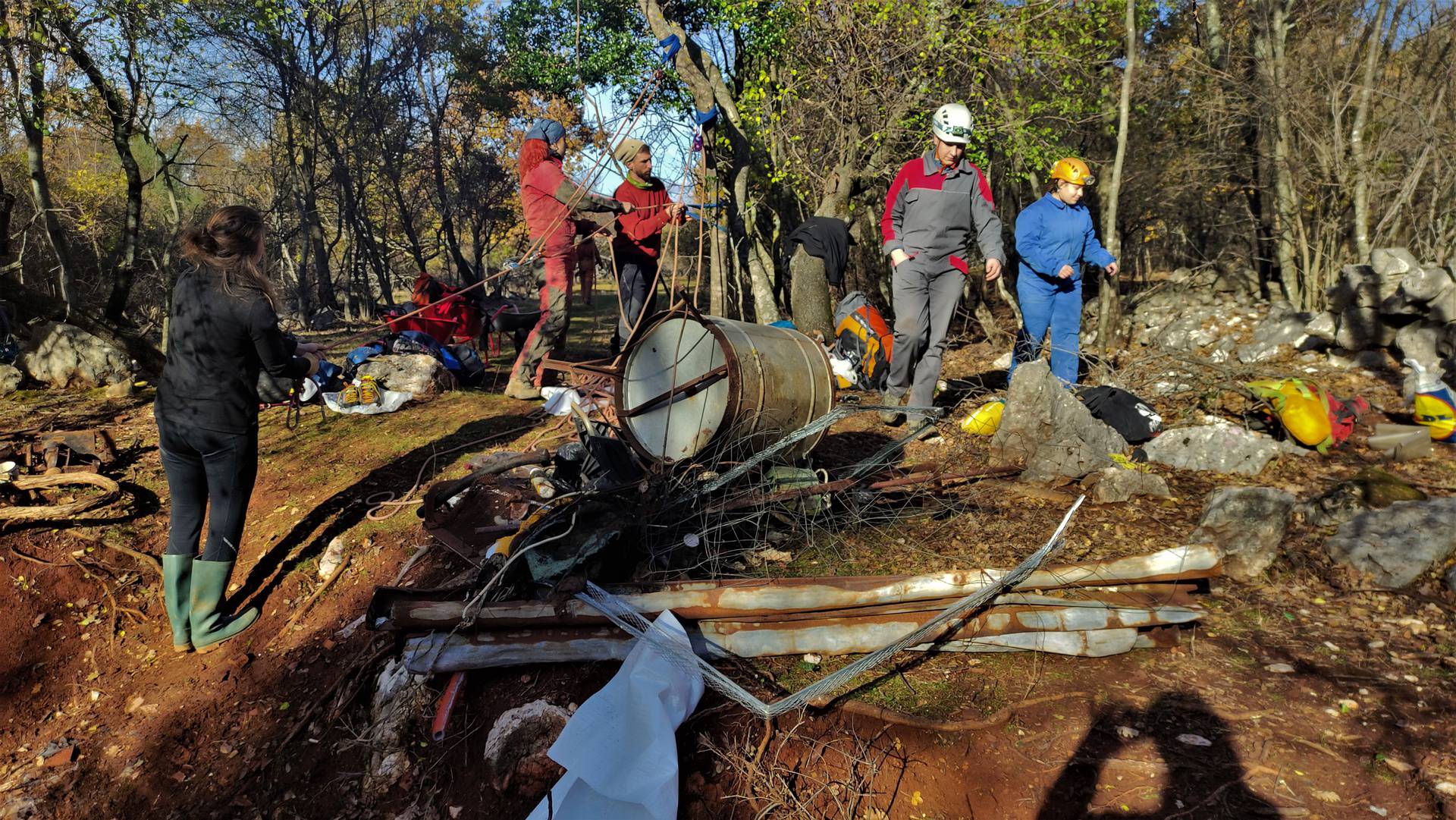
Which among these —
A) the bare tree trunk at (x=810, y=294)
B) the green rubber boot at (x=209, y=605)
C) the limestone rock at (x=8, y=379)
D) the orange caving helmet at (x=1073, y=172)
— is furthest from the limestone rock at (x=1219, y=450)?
the limestone rock at (x=8, y=379)

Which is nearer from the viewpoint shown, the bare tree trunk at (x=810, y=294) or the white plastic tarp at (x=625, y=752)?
the white plastic tarp at (x=625, y=752)

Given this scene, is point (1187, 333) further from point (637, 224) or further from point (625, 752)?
point (625, 752)

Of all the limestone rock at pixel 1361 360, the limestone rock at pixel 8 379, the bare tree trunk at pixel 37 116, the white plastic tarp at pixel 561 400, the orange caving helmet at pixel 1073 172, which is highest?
the bare tree trunk at pixel 37 116

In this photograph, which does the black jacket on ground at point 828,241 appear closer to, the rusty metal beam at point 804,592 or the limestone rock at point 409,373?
the limestone rock at point 409,373

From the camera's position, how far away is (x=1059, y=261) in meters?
5.47

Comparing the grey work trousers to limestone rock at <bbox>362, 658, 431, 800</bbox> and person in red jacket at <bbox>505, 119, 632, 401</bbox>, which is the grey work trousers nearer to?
person in red jacket at <bbox>505, 119, 632, 401</bbox>

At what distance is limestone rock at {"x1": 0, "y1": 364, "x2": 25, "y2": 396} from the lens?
6.75 meters

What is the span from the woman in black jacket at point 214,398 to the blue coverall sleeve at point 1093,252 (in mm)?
5015

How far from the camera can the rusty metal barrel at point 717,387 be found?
12.6 feet

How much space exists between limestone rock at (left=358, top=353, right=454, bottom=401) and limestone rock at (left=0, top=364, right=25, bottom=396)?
3.08 metres

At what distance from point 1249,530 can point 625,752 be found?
2.77 m

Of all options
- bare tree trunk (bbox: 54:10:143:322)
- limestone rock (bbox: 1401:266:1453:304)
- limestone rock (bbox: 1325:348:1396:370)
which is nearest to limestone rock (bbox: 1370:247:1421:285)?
limestone rock (bbox: 1401:266:1453:304)

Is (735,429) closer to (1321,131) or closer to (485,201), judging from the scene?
(1321,131)

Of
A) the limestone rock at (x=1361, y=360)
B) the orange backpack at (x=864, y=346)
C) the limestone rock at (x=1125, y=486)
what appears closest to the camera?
the limestone rock at (x=1125, y=486)
